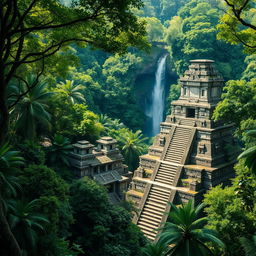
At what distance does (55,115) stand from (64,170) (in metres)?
5.08

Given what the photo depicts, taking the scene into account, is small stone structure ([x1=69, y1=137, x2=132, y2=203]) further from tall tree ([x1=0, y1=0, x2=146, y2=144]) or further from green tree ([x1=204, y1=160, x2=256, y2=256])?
tall tree ([x1=0, y1=0, x2=146, y2=144])

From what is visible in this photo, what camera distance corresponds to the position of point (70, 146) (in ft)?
89.2

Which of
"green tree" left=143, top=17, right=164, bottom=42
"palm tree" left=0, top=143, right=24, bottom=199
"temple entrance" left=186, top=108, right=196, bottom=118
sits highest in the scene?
"green tree" left=143, top=17, right=164, bottom=42

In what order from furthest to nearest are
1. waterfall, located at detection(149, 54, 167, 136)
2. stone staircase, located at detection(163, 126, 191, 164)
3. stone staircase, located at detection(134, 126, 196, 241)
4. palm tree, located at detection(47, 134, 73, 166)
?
waterfall, located at detection(149, 54, 167, 136) < stone staircase, located at detection(163, 126, 191, 164) < palm tree, located at detection(47, 134, 73, 166) < stone staircase, located at detection(134, 126, 196, 241)

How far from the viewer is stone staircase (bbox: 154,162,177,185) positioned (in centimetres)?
2781

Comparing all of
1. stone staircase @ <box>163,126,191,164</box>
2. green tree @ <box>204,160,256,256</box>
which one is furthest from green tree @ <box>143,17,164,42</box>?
green tree @ <box>204,160,256,256</box>

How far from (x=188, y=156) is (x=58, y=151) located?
407 inches

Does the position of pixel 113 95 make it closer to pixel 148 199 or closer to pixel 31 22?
pixel 148 199

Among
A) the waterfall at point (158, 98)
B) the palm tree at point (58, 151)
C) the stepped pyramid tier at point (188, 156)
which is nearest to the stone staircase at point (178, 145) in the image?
the stepped pyramid tier at point (188, 156)

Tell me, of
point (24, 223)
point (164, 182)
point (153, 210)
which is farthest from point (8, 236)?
point (164, 182)

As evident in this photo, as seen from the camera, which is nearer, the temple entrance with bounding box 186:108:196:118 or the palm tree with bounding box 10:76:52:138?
the palm tree with bounding box 10:76:52:138

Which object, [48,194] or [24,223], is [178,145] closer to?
[48,194]

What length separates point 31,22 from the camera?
12852 mm

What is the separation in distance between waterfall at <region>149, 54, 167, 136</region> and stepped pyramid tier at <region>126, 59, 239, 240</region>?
24031 millimetres
